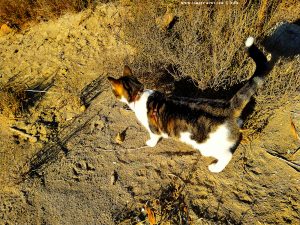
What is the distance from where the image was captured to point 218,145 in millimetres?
2945

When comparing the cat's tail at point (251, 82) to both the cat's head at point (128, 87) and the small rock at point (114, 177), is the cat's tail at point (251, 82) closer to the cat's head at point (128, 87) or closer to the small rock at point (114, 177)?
the cat's head at point (128, 87)

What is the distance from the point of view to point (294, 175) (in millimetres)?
3152

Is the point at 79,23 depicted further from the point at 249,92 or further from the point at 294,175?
the point at 294,175

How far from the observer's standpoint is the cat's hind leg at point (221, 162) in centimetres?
305

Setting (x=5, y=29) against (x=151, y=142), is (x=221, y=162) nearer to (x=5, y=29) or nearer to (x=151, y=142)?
(x=151, y=142)

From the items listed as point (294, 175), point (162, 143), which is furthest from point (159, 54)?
point (294, 175)

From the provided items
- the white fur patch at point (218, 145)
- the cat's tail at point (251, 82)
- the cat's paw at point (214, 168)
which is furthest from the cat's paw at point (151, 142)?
the cat's tail at point (251, 82)

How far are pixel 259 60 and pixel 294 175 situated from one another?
4.49 feet

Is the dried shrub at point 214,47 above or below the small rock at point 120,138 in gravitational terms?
above

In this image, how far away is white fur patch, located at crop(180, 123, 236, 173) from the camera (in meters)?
2.83

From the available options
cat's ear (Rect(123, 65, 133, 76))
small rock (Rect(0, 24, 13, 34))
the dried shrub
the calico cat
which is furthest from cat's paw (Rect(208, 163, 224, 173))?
small rock (Rect(0, 24, 13, 34))

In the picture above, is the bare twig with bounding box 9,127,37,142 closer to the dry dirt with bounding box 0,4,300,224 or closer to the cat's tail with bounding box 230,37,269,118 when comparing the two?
the dry dirt with bounding box 0,4,300,224

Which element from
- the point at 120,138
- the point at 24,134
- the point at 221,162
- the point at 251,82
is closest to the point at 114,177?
the point at 120,138

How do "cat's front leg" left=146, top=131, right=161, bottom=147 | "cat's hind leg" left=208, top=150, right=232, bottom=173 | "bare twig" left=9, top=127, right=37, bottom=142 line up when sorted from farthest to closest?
"bare twig" left=9, top=127, right=37, bottom=142 < "cat's front leg" left=146, top=131, right=161, bottom=147 < "cat's hind leg" left=208, top=150, right=232, bottom=173
